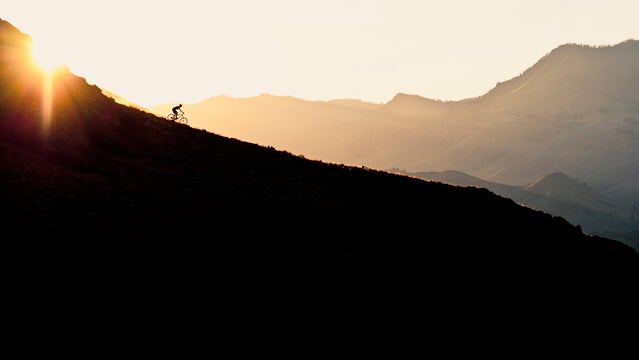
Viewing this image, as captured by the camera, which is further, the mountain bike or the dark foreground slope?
the mountain bike

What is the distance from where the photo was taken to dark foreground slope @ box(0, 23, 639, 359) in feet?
102

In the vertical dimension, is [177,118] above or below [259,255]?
above

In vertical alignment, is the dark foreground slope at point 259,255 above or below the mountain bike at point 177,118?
below

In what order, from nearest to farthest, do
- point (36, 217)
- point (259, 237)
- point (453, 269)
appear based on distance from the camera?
point (36, 217)
point (259, 237)
point (453, 269)

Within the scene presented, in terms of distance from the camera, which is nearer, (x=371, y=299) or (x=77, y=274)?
(x=77, y=274)

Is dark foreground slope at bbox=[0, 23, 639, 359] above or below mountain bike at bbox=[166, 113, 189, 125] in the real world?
below

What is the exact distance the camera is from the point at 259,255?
1544 inches

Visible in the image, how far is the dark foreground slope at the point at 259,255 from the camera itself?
3109 cm

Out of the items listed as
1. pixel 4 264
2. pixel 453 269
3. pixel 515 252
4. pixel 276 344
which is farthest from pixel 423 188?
pixel 4 264

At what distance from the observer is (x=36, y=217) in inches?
1421

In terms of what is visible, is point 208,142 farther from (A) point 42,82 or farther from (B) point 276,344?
(B) point 276,344

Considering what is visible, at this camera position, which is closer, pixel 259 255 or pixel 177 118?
pixel 259 255

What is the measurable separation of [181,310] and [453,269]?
21382 mm

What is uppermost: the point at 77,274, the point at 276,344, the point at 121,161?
the point at 121,161
